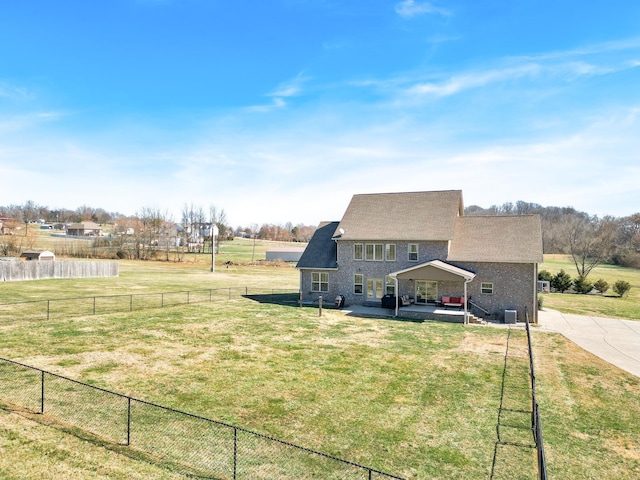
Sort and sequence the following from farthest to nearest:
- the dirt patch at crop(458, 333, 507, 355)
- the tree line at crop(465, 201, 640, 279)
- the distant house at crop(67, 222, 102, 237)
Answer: the distant house at crop(67, 222, 102, 237) < the tree line at crop(465, 201, 640, 279) < the dirt patch at crop(458, 333, 507, 355)

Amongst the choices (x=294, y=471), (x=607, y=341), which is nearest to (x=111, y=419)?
(x=294, y=471)

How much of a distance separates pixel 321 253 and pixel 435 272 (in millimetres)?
10166

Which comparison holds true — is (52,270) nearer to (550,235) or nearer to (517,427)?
(517,427)

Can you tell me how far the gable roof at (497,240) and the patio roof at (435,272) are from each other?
161cm

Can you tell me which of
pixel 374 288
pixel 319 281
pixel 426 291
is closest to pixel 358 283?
pixel 374 288

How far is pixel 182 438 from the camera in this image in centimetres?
1026

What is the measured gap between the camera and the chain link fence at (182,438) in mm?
8922

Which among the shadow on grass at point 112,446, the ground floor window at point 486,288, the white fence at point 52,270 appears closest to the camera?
the shadow on grass at point 112,446

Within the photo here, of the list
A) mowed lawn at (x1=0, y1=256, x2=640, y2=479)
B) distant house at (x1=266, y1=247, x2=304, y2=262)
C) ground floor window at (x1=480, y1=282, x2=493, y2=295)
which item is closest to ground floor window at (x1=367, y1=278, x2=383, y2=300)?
mowed lawn at (x1=0, y1=256, x2=640, y2=479)

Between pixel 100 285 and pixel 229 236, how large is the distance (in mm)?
85740

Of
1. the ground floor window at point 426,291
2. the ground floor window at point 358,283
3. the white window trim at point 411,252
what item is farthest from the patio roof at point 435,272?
the ground floor window at point 358,283

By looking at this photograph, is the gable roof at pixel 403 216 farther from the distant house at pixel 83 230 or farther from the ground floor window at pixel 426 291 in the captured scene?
the distant house at pixel 83 230

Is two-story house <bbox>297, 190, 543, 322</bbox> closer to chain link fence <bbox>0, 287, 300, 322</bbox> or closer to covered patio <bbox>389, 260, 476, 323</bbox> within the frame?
covered patio <bbox>389, 260, 476, 323</bbox>

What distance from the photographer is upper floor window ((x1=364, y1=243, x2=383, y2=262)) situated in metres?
31.3
